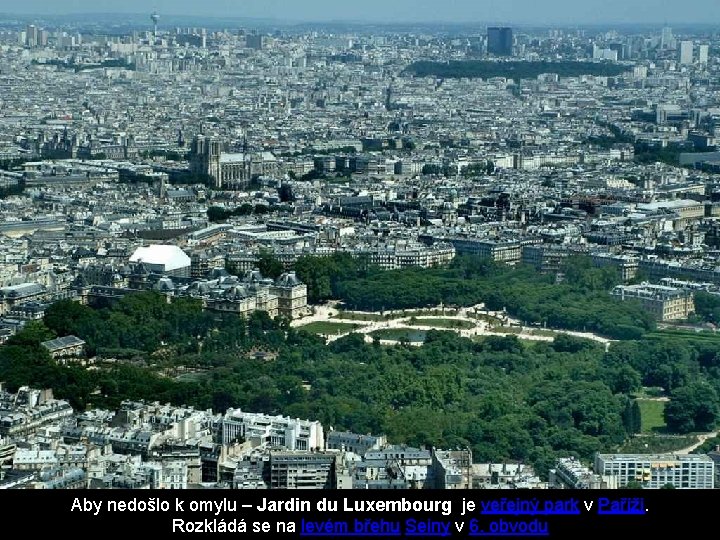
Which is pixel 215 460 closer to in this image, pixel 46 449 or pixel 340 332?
pixel 46 449

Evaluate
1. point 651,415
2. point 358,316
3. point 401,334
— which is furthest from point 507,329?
point 651,415

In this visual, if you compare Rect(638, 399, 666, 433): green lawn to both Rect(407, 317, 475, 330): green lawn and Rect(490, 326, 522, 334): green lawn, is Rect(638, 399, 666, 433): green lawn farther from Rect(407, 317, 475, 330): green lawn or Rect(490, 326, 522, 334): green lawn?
Rect(407, 317, 475, 330): green lawn

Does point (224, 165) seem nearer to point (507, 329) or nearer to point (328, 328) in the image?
point (328, 328)

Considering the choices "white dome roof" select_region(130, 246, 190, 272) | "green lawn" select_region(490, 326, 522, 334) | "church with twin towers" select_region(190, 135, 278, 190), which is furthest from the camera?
"church with twin towers" select_region(190, 135, 278, 190)

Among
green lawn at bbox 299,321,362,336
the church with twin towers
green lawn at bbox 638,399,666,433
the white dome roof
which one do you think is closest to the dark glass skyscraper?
the church with twin towers

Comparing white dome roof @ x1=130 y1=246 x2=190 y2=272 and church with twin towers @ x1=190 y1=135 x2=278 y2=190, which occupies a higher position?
white dome roof @ x1=130 y1=246 x2=190 y2=272
